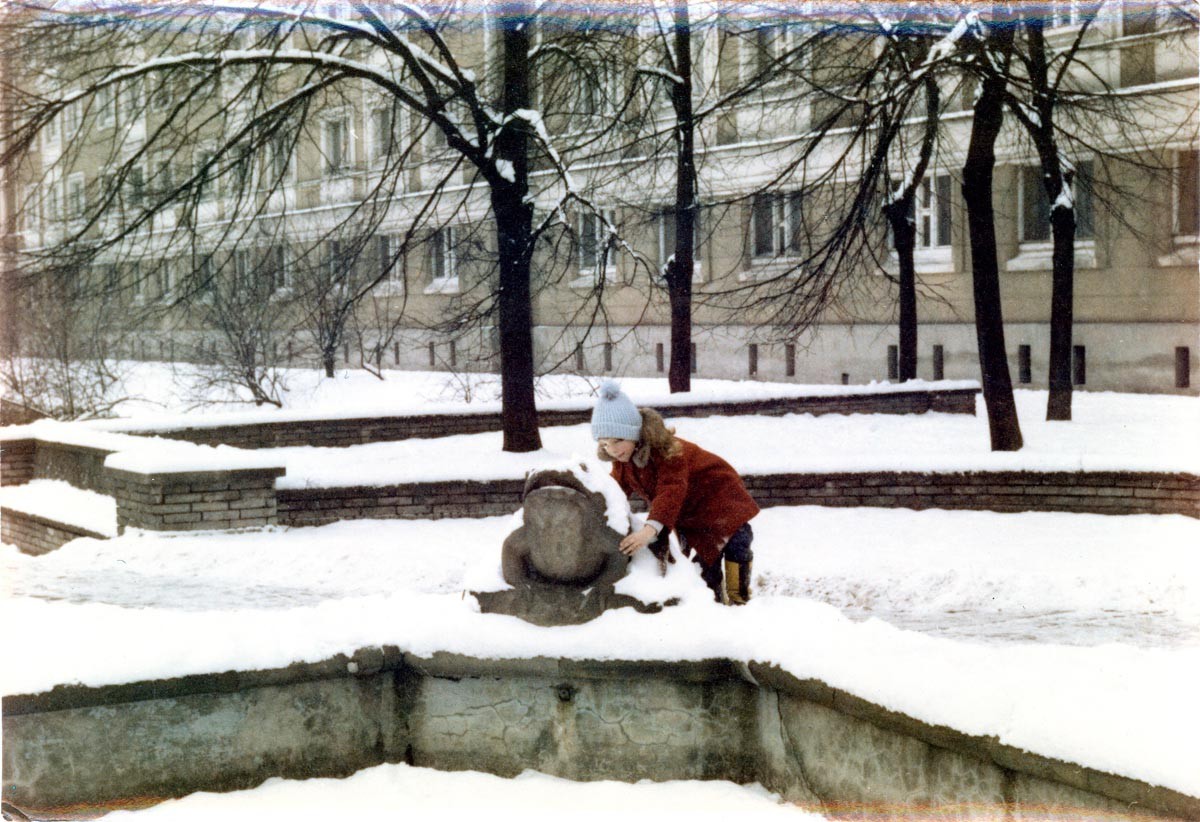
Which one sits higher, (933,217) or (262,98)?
(262,98)

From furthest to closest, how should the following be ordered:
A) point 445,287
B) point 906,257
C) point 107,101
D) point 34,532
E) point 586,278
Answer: point 445,287, point 586,278, point 906,257, point 34,532, point 107,101

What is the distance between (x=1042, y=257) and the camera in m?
24.8

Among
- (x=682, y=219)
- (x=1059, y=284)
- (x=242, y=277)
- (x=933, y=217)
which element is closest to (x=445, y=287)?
(x=933, y=217)

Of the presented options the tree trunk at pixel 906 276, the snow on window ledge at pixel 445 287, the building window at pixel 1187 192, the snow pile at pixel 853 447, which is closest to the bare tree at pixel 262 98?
the snow pile at pixel 853 447

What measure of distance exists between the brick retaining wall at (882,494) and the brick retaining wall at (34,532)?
2.12m

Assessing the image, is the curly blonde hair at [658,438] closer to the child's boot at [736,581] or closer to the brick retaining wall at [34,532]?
the child's boot at [736,581]

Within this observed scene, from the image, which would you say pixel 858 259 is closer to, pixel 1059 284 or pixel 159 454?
pixel 1059 284

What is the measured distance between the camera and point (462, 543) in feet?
37.9

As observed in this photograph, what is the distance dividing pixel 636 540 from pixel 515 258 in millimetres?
9781

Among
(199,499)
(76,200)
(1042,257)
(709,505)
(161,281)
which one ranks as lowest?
(199,499)

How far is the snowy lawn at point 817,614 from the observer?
4512 mm

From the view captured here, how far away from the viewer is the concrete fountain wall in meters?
5.09

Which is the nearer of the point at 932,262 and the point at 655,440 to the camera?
A: the point at 655,440

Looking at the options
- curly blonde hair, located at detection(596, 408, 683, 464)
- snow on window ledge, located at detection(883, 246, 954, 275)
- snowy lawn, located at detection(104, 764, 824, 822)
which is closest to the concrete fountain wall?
snowy lawn, located at detection(104, 764, 824, 822)
